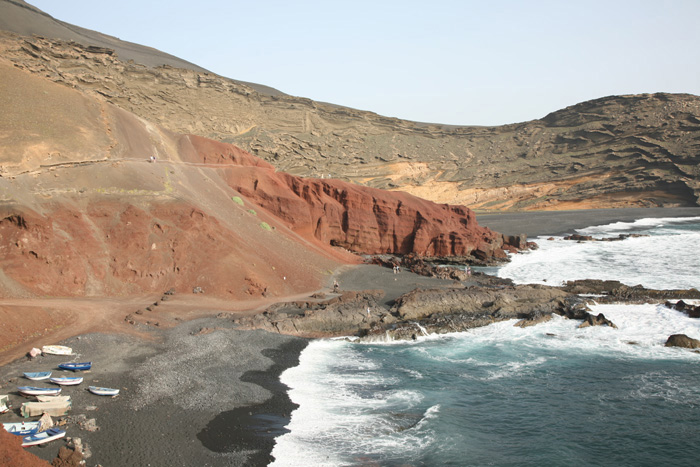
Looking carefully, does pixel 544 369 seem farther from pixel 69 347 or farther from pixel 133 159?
pixel 133 159

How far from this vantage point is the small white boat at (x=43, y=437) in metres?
9.69

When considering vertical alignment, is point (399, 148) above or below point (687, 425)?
above

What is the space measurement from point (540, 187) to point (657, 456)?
70.9m

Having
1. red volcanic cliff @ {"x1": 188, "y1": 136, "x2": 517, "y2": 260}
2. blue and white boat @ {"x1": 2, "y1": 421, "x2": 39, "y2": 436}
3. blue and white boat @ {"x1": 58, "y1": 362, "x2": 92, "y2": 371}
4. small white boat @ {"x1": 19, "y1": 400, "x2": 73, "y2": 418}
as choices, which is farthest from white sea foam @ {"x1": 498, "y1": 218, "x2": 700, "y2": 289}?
blue and white boat @ {"x1": 2, "y1": 421, "x2": 39, "y2": 436}

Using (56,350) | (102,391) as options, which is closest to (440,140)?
(56,350)

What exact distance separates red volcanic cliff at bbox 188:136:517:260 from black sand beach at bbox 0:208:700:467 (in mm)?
13970

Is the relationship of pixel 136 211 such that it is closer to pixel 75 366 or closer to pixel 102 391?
pixel 75 366

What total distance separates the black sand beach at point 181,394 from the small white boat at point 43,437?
0.55 feet

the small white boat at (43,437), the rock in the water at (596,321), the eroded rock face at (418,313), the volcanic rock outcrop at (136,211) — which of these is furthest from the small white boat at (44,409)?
the rock in the water at (596,321)

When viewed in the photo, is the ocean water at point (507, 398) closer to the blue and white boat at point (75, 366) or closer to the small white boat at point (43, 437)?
the small white boat at point (43, 437)

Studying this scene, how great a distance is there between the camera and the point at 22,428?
10062 mm

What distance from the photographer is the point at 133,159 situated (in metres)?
27.5

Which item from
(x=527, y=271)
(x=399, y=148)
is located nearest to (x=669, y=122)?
(x=399, y=148)

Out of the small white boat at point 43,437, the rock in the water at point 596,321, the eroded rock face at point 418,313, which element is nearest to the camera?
the small white boat at point 43,437
